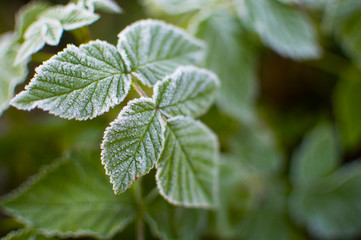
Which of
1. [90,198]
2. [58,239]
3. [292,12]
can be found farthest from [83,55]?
[292,12]

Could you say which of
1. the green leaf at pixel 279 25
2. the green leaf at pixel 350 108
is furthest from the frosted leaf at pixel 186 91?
the green leaf at pixel 350 108

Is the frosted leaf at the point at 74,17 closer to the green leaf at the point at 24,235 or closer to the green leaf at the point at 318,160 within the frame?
the green leaf at the point at 24,235

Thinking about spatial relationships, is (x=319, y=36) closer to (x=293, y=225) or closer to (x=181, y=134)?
(x=293, y=225)

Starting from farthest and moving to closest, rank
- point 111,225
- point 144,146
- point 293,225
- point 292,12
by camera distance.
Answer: point 293,225
point 292,12
point 111,225
point 144,146

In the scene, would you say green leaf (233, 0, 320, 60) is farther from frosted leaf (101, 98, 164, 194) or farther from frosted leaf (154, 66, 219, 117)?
frosted leaf (101, 98, 164, 194)

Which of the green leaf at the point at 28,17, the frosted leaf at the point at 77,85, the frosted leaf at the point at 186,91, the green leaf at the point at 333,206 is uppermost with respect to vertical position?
the green leaf at the point at 28,17

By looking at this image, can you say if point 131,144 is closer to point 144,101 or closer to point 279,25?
point 144,101

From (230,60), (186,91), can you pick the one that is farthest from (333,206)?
(186,91)

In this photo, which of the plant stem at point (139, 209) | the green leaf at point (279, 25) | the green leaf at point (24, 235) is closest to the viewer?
the green leaf at point (24, 235)
